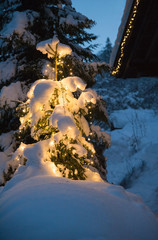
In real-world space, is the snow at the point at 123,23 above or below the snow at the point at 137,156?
above

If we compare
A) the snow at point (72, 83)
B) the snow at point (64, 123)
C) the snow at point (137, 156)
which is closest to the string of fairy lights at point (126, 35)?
the snow at point (72, 83)

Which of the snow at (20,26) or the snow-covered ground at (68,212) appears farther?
the snow at (20,26)

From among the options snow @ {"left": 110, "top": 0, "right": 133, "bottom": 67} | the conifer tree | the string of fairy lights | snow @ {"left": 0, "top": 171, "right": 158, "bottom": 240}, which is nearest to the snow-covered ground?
snow @ {"left": 0, "top": 171, "right": 158, "bottom": 240}

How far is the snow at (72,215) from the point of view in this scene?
1070 mm

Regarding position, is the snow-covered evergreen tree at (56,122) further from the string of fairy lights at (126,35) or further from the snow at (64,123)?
the string of fairy lights at (126,35)

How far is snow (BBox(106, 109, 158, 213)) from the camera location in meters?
8.61

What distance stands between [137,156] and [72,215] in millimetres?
11690

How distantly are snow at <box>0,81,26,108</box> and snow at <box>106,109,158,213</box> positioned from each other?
7.18 m

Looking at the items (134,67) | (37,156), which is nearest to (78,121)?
(37,156)

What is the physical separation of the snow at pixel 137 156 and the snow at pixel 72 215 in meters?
6.41

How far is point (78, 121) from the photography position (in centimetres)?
269

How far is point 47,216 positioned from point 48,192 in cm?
32

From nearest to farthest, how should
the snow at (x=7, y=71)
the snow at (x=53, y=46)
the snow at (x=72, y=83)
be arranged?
the snow at (x=72, y=83)
the snow at (x=53, y=46)
the snow at (x=7, y=71)

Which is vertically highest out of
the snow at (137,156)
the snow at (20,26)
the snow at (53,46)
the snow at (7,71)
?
the snow at (20,26)
